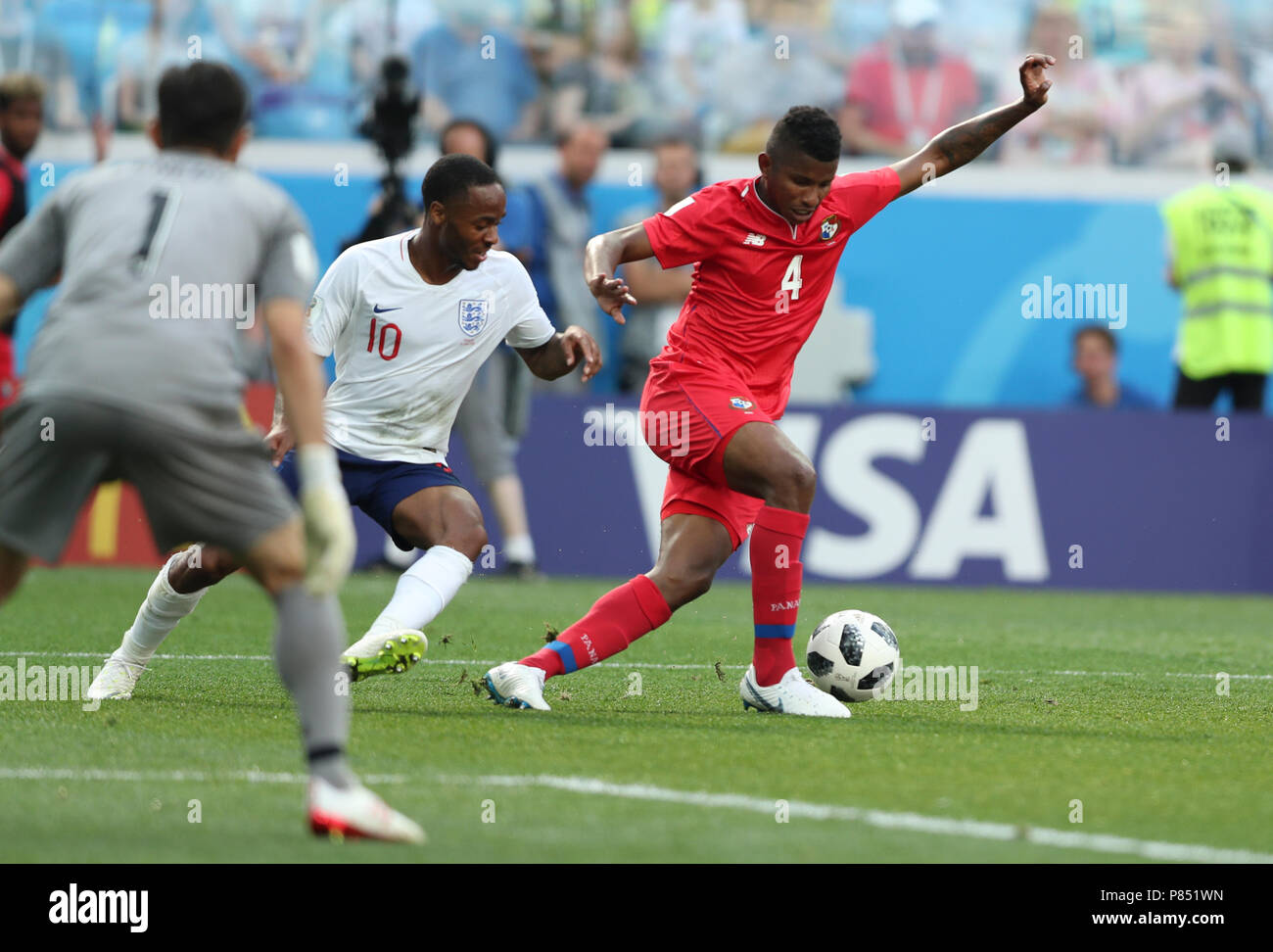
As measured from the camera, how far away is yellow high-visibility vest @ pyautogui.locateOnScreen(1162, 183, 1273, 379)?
14.3 metres

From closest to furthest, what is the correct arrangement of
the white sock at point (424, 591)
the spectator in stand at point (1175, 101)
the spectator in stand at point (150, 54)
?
the white sock at point (424, 591), the spectator in stand at point (150, 54), the spectator in stand at point (1175, 101)

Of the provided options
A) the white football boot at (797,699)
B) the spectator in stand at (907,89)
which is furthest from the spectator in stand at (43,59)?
the white football boot at (797,699)

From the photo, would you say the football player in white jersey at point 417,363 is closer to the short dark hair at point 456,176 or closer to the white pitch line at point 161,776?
the short dark hair at point 456,176

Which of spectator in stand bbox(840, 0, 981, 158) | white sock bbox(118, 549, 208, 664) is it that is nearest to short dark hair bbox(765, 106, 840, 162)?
white sock bbox(118, 549, 208, 664)

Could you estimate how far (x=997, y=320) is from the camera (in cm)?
1702

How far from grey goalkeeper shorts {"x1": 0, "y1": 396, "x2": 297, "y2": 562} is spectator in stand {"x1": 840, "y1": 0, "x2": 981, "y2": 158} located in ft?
43.6

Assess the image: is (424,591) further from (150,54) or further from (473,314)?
(150,54)

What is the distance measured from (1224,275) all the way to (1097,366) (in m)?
2.02

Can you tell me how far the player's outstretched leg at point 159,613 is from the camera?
6852 millimetres

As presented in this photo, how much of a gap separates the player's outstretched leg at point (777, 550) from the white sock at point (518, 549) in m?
5.79

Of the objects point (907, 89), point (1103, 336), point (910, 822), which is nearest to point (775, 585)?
point (910, 822)

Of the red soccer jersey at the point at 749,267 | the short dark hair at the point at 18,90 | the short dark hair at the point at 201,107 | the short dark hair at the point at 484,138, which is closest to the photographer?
the short dark hair at the point at 201,107

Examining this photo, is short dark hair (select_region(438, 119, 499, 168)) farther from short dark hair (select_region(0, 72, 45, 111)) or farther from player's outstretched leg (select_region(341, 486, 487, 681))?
player's outstretched leg (select_region(341, 486, 487, 681))
